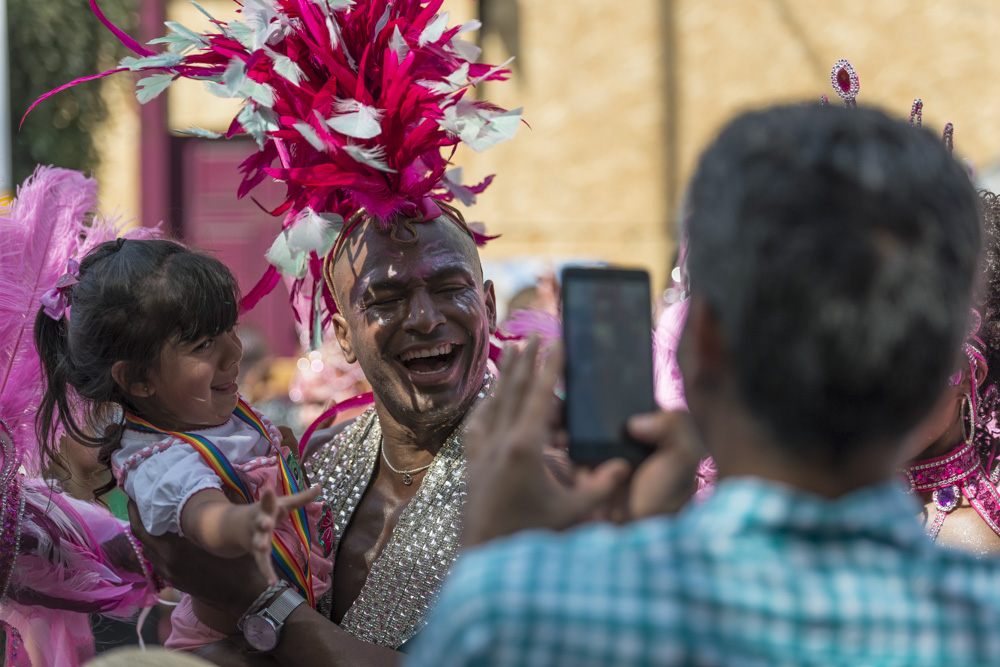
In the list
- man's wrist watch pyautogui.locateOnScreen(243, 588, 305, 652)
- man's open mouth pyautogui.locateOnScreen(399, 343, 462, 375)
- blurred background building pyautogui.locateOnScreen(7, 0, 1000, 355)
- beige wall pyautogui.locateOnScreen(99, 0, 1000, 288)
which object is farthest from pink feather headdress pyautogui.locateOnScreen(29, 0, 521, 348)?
beige wall pyautogui.locateOnScreen(99, 0, 1000, 288)

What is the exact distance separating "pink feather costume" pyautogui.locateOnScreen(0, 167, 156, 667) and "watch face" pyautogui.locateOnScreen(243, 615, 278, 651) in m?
0.31

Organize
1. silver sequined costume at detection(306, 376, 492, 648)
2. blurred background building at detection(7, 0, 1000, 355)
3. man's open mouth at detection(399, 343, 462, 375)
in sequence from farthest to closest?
blurred background building at detection(7, 0, 1000, 355) → man's open mouth at detection(399, 343, 462, 375) → silver sequined costume at detection(306, 376, 492, 648)

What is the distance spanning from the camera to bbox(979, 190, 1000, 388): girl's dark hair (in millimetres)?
2389

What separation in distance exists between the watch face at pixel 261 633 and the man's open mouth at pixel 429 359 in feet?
2.10

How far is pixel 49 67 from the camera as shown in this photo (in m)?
7.12

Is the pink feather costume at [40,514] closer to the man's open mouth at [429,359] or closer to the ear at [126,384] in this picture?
the ear at [126,384]

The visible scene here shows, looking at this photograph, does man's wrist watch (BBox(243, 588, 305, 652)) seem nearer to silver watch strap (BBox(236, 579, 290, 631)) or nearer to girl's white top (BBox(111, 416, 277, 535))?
silver watch strap (BBox(236, 579, 290, 631))

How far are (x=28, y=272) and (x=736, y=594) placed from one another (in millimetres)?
2052

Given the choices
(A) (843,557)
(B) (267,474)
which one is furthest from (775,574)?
(B) (267,474)

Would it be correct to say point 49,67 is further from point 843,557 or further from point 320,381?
point 843,557

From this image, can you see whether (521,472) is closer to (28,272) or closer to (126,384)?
(126,384)

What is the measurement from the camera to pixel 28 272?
2451 mm

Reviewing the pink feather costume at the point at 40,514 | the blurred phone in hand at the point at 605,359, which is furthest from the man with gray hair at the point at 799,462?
the pink feather costume at the point at 40,514

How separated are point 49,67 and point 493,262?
3.88 metres
